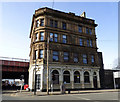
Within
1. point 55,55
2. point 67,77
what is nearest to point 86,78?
point 67,77

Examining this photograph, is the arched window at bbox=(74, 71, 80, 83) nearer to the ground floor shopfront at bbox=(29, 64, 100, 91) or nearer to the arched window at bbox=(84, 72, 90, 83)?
the ground floor shopfront at bbox=(29, 64, 100, 91)

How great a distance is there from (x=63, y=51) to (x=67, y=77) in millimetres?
5596

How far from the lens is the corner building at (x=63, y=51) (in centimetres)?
2489

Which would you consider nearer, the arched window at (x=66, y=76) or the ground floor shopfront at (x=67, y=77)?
the ground floor shopfront at (x=67, y=77)

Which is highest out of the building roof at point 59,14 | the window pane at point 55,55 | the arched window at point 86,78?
the building roof at point 59,14

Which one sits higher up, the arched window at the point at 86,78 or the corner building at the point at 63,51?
the corner building at the point at 63,51

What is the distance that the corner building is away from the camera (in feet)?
81.7

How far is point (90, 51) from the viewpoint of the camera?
30141 millimetres

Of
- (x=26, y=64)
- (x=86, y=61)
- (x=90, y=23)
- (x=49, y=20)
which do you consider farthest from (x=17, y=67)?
(x=90, y=23)

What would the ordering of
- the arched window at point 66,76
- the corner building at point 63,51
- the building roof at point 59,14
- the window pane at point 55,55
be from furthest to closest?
the building roof at point 59,14
the arched window at point 66,76
the window pane at point 55,55
the corner building at point 63,51

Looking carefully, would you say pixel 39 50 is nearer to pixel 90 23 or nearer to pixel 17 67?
pixel 17 67

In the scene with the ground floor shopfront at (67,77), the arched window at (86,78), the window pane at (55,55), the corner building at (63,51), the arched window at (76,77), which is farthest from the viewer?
the arched window at (86,78)

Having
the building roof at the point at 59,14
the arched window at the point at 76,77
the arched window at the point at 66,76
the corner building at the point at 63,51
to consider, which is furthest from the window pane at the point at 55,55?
the building roof at the point at 59,14

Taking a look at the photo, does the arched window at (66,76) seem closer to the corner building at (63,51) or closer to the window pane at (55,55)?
the corner building at (63,51)
